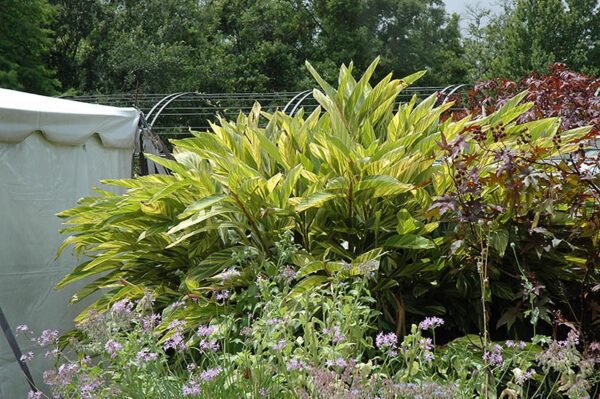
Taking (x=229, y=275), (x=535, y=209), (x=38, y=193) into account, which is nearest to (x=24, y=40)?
(x=38, y=193)

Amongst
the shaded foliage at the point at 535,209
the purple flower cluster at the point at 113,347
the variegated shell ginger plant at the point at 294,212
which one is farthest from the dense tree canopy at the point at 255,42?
the purple flower cluster at the point at 113,347

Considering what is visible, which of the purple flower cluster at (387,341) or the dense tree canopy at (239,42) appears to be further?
the dense tree canopy at (239,42)

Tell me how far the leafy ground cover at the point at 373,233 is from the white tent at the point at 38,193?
19cm

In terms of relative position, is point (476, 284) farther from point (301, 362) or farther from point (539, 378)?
point (301, 362)

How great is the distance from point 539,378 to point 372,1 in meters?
28.7

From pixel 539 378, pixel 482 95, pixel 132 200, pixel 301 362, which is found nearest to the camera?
pixel 301 362

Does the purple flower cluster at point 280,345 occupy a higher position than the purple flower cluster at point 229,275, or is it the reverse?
the purple flower cluster at point 229,275

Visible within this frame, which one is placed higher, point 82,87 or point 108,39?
point 108,39

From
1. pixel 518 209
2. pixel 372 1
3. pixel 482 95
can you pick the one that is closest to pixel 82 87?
pixel 372 1

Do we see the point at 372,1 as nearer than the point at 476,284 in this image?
No

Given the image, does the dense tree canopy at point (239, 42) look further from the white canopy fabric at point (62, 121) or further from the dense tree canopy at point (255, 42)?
the white canopy fabric at point (62, 121)

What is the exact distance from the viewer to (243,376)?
2504mm

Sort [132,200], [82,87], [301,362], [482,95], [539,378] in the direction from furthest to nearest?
[82,87], [482,95], [132,200], [539,378], [301,362]

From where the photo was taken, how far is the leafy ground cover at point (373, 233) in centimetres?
309
